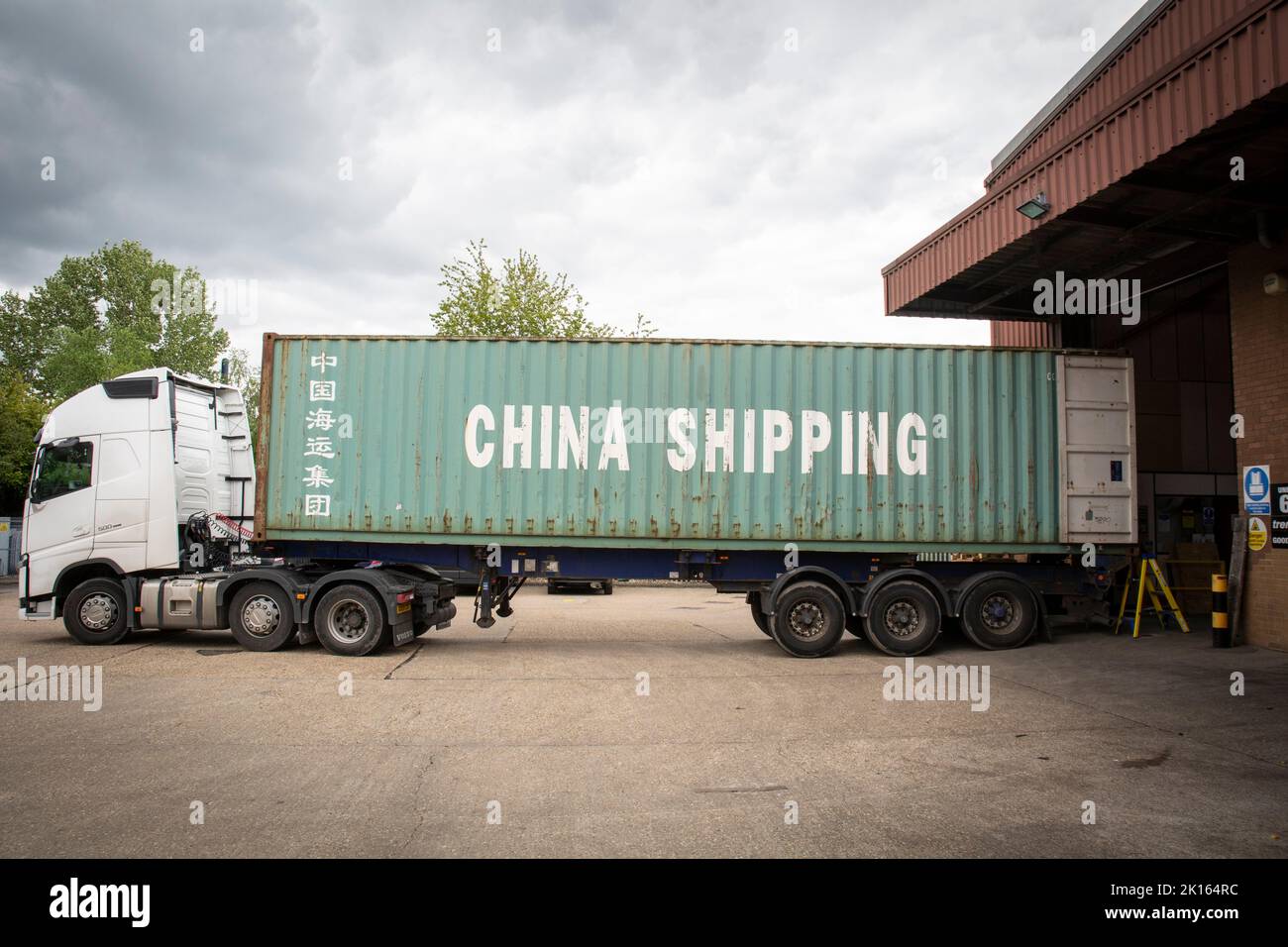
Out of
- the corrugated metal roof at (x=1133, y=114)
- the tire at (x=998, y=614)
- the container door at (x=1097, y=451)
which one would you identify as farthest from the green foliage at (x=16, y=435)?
the container door at (x=1097, y=451)

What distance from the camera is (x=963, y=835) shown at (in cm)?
420

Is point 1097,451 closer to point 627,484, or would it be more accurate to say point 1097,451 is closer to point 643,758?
point 627,484

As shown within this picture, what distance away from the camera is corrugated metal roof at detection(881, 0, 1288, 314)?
701 centimetres

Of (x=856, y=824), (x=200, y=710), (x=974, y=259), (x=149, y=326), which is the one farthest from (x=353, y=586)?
(x=149, y=326)

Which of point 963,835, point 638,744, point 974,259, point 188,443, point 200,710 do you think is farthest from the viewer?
point 974,259

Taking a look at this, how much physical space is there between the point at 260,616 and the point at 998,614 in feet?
31.5

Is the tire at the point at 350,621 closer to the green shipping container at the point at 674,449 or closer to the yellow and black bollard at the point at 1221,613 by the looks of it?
the green shipping container at the point at 674,449

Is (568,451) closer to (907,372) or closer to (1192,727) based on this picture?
(907,372)

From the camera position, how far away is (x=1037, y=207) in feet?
32.7

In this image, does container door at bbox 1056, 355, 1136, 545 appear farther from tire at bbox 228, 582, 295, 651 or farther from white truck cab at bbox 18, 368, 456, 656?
tire at bbox 228, 582, 295, 651

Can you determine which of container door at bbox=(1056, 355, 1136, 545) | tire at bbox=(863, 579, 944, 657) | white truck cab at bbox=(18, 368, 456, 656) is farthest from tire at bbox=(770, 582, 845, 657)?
white truck cab at bbox=(18, 368, 456, 656)

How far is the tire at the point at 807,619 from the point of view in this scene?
10336mm

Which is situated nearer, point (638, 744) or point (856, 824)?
point (856, 824)

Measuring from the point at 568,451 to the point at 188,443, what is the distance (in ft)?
17.4
